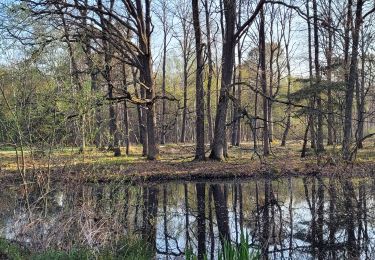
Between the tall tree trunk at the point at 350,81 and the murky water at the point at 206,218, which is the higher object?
the tall tree trunk at the point at 350,81

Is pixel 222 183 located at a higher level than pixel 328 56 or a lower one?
lower

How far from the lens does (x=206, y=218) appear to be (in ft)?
39.0

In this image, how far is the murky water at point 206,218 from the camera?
8430mm

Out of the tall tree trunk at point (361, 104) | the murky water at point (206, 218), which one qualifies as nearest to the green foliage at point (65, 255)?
the murky water at point (206, 218)

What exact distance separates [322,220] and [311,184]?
17.4 feet

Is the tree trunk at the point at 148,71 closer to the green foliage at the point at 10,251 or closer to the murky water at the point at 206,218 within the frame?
the murky water at the point at 206,218

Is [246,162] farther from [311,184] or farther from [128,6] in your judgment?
[128,6]

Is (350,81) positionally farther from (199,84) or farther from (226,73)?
(199,84)

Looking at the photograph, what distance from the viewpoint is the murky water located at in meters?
8.43

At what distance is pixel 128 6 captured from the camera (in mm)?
22141

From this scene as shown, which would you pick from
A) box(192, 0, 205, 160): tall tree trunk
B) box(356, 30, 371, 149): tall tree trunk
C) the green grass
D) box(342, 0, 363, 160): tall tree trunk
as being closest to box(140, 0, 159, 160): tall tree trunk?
box(192, 0, 205, 160): tall tree trunk

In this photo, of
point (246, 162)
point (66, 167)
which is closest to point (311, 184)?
point (246, 162)

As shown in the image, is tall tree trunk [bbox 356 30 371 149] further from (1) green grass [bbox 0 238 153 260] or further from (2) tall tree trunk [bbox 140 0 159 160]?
(2) tall tree trunk [bbox 140 0 159 160]

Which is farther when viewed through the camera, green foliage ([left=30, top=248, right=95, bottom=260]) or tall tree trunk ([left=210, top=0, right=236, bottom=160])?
tall tree trunk ([left=210, top=0, right=236, bottom=160])
